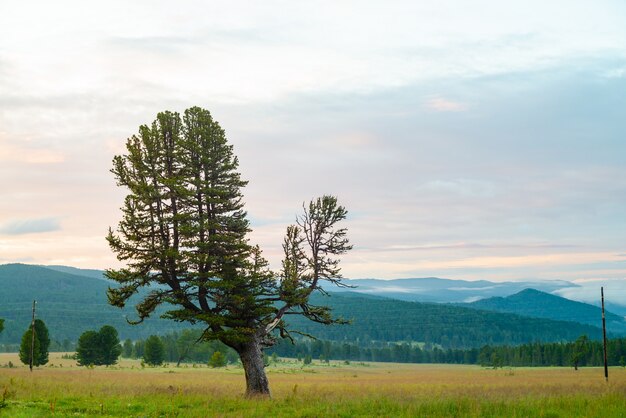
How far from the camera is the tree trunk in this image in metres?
29.4

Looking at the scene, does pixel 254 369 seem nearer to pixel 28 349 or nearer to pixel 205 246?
pixel 205 246

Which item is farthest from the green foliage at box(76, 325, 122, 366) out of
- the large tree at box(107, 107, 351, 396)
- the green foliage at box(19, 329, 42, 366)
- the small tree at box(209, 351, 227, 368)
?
the large tree at box(107, 107, 351, 396)

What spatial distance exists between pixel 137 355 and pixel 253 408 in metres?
113

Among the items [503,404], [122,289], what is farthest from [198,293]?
[503,404]

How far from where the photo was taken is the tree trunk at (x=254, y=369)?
2939 centimetres

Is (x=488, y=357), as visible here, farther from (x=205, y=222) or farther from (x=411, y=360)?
(x=205, y=222)

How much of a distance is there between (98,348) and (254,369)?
6594cm

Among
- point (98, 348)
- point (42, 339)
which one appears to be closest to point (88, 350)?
point (98, 348)

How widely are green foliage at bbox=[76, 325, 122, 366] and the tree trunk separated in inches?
2536

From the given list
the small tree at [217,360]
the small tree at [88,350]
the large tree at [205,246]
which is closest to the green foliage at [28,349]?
the small tree at [88,350]

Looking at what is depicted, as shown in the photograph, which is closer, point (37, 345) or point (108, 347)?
point (37, 345)

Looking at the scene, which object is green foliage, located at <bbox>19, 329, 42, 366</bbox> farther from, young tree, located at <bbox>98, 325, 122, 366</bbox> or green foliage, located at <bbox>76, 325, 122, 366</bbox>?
young tree, located at <bbox>98, 325, 122, 366</bbox>

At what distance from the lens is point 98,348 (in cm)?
8825

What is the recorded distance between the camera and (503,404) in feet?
79.1
